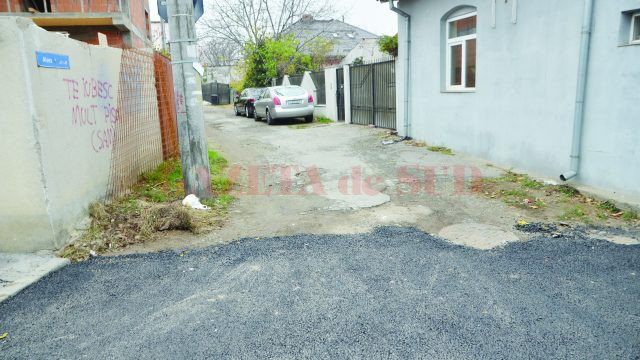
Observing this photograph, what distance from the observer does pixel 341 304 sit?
345 cm

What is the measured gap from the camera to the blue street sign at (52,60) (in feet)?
14.0

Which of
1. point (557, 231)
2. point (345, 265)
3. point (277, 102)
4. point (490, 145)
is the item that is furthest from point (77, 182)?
point (277, 102)

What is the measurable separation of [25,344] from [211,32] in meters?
30.7

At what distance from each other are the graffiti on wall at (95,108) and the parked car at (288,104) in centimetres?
1109

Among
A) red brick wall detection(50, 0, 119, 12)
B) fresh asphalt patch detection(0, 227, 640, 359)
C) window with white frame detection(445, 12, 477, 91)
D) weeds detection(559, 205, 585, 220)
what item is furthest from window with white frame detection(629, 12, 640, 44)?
red brick wall detection(50, 0, 119, 12)

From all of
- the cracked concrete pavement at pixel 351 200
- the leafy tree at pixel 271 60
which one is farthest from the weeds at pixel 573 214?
the leafy tree at pixel 271 60

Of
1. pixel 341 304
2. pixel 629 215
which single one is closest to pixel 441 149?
pixel 629 215

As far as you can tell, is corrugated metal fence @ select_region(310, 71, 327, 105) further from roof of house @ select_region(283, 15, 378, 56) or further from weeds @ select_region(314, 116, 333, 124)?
roof of house @ select_region(283, 15, 378, 56)

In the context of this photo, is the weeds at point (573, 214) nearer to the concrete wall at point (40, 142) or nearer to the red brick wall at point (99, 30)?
the concrete wall at point (40, 142)

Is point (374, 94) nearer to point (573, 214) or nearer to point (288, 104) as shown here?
point (288, 104)

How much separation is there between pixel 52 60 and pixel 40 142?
877 millimetres

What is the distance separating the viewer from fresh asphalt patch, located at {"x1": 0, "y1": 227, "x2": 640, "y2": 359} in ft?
9.53

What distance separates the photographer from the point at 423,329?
3.06 m

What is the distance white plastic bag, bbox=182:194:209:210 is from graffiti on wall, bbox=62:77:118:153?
121 centimetres
